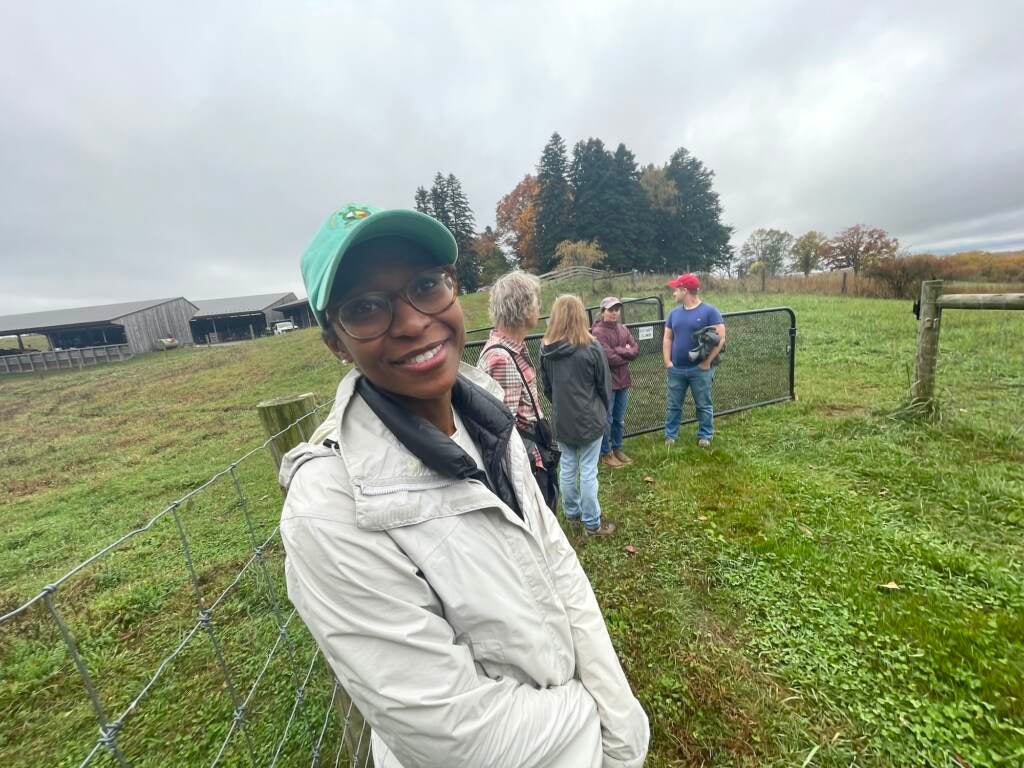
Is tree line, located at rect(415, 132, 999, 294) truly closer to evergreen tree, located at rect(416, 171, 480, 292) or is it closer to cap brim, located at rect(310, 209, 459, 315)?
evergreen tree, located at rect(416, 171, 480, 292)

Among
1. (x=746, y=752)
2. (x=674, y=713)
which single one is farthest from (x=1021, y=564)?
(x=674, y=713)

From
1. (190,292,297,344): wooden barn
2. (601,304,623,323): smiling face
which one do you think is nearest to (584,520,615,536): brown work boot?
(601,304,623,323): smiling face

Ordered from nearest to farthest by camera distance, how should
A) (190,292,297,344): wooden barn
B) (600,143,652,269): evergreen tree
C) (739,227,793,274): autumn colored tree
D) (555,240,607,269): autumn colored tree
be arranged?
(555,240,607,269): autumn colored tree < (600,143,652,269): evergreen tree < (190,292,297,344): wooden barn < (739,227,793,274): autumn colored tree

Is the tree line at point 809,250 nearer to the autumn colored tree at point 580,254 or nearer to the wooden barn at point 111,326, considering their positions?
the autumn colored tree at point 580,254

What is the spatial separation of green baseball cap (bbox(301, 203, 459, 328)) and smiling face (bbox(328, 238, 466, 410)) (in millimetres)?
27

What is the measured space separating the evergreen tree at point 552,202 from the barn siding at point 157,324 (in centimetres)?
3337

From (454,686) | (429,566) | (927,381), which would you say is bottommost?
(927,381)

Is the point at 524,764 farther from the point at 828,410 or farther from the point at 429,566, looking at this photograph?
the point at 828,410

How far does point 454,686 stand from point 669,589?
2.48 m

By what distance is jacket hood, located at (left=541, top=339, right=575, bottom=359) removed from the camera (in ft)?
11.1

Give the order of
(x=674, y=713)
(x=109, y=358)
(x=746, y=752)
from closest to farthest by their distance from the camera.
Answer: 1. (x=746, y=752)
2. (x=674, y=713)
3. (x=109, y=358)

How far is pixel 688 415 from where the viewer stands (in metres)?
5.98

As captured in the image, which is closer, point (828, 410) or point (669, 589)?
point (669, 589)

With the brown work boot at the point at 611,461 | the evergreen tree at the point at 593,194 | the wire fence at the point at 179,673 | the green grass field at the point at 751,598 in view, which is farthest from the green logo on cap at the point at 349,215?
the evergreen tree at the point at 593,194
